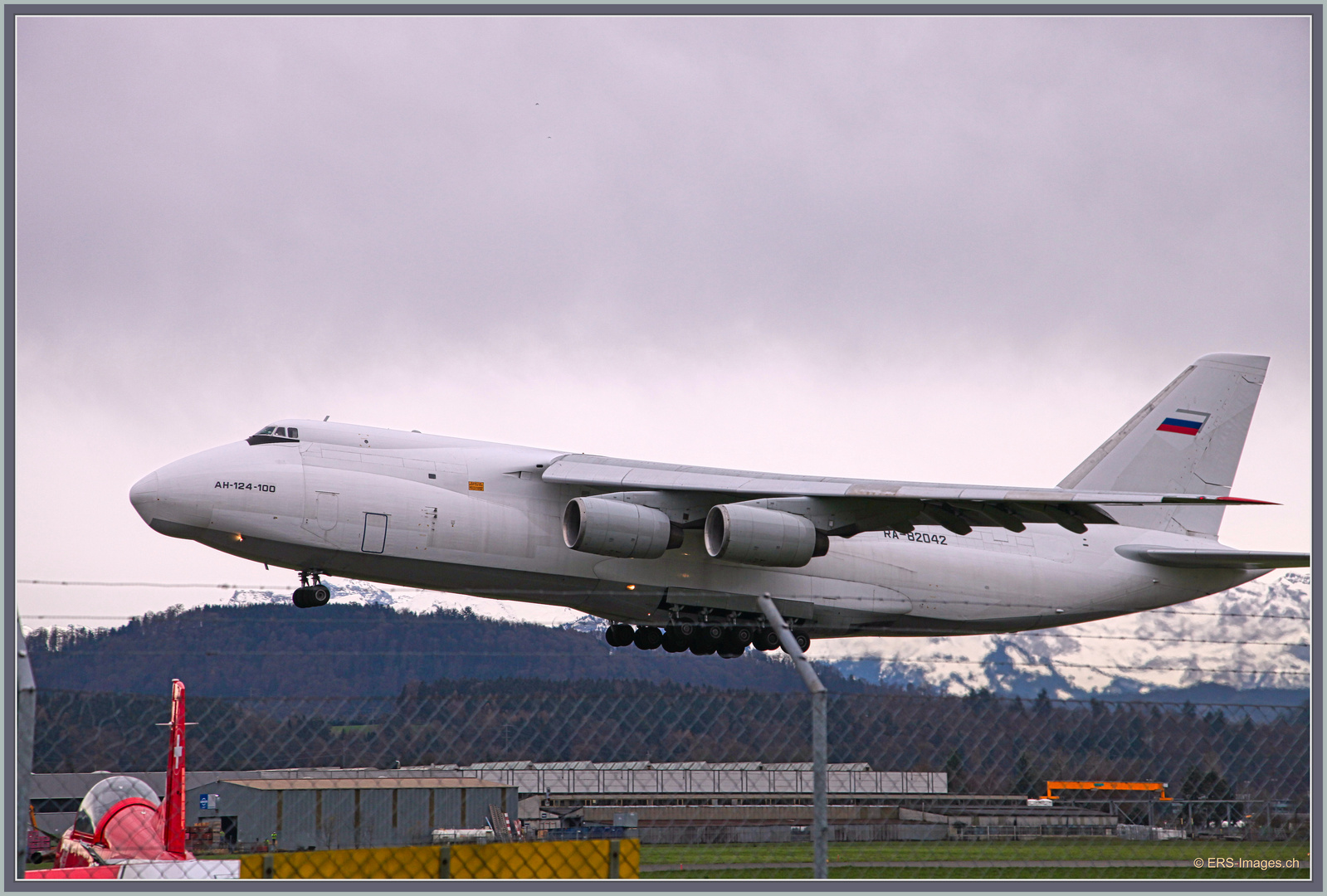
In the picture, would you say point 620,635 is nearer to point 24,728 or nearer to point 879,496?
point 879,496

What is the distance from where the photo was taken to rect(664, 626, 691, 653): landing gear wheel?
2144 centimetres

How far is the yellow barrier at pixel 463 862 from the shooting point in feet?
20.6

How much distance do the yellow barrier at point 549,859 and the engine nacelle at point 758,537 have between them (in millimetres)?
12012

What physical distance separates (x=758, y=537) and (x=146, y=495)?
864 cm

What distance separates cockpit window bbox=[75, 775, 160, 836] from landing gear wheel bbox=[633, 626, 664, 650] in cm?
904

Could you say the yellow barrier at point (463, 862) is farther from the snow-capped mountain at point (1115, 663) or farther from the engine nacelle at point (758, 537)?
the engine nacelle at point (758, 537)

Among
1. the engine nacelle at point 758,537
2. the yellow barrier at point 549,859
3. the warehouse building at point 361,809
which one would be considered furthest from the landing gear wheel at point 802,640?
the yellow barrier at point 549,859

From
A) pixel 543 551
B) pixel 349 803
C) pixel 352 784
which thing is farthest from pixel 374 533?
pixel 349 803

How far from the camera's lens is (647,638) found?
72.0 ft

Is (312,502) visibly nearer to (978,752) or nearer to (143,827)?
(143,827)

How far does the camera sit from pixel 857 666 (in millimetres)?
9086

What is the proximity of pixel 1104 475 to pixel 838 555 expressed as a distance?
6.99 metres

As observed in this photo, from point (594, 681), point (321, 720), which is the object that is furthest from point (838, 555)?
point (321, 720)

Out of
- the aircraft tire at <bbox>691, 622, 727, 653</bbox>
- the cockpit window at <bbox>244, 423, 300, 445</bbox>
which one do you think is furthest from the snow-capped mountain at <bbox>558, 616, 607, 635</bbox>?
the cockpit window at <bbox>244, 423, 300, 445</bbox>
